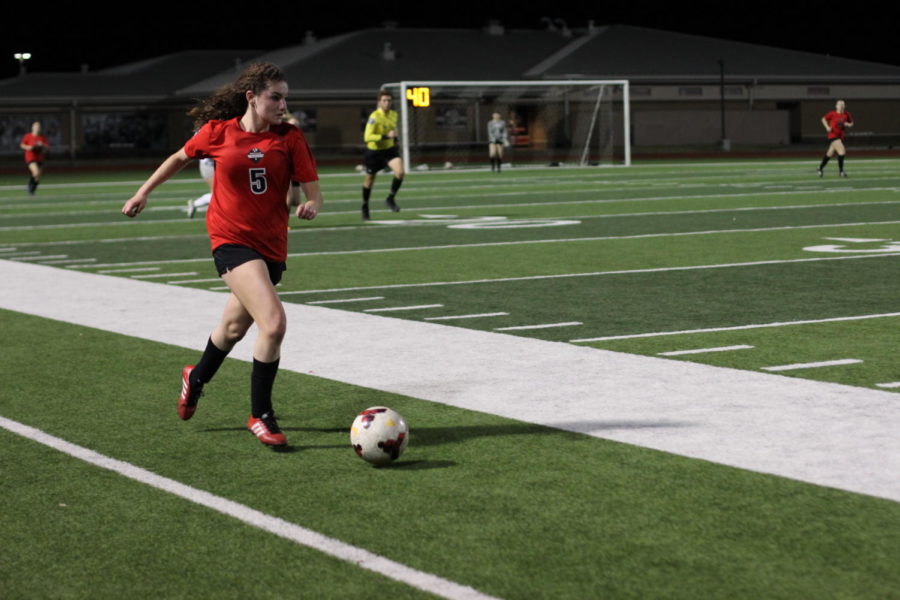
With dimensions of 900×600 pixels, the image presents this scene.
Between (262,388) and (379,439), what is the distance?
90 cm

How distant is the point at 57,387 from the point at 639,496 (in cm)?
399

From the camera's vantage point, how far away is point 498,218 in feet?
71.6

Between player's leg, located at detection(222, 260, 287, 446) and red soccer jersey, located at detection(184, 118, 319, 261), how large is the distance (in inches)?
6.1

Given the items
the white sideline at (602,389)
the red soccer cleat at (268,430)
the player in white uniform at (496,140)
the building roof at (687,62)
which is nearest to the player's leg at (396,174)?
the white sideline at (602,389)

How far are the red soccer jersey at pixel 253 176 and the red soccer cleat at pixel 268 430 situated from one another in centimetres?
75

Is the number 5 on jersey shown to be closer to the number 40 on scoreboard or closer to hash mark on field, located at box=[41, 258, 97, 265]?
hash mark on field, located at box=[41, 258, 97, 265]

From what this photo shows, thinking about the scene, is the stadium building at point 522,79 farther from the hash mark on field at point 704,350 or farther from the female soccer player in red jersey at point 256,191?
the female soccer player in red jersey at point 256,191

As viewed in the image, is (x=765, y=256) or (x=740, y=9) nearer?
(x=765, y=256)

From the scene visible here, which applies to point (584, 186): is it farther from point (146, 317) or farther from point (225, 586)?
point (225, 586)

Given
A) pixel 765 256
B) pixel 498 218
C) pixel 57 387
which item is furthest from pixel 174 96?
pixel 57 387

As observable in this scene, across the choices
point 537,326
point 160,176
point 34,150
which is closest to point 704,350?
point 537,326

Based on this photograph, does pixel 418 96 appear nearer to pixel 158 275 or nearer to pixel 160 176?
pixel 158 275

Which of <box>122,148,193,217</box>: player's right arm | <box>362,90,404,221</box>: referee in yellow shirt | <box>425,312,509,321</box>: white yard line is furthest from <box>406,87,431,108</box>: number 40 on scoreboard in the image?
<box>122,148,193,217</box>: player's right arm

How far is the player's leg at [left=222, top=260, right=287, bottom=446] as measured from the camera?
657 cm
